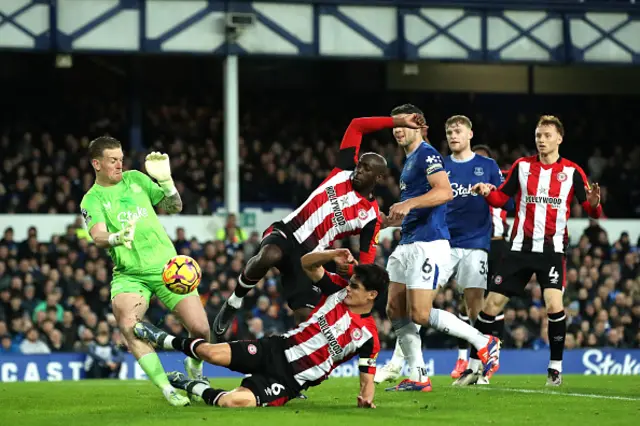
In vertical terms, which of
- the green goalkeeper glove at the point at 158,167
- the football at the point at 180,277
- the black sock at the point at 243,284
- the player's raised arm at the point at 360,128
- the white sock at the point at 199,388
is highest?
the player's raised arm at the point at 360,128

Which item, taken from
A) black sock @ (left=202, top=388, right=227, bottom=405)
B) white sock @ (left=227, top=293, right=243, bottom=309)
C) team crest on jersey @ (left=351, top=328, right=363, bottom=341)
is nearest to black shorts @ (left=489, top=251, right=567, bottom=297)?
white sock @ (left=227, top=293, right=243, bottom=309)

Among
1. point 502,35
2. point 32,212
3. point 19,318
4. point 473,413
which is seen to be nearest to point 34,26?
point 32,212

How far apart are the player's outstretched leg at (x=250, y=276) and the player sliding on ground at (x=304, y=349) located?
1286mm

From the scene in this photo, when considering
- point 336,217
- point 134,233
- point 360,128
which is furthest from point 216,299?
point 134,233

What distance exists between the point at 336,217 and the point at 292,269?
2.46 feet

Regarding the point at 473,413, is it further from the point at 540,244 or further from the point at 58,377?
the point at 58,377

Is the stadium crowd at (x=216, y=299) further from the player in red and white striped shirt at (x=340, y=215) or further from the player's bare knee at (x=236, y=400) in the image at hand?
the player's bare knee at (x=236, y=400)

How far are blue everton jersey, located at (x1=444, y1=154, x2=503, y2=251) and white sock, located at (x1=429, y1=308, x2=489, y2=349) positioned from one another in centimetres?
148

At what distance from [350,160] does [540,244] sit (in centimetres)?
244

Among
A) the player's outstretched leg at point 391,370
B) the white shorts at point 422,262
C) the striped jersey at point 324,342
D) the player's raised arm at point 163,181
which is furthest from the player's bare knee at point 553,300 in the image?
the player's raised arm at point 163,181

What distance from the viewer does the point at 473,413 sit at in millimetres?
9281

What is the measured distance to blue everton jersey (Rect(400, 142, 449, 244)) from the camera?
1140cm

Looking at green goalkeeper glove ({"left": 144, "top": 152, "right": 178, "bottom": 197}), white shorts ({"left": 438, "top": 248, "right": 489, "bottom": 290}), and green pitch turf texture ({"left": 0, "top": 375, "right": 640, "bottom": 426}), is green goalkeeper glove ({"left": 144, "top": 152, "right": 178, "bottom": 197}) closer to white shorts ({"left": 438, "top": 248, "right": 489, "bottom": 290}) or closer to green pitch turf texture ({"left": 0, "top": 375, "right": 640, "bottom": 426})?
green pitch turf texture ({"left": 0, "top": 375, "right": 640, "bottom": 426})

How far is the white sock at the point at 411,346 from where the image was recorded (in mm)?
11523
